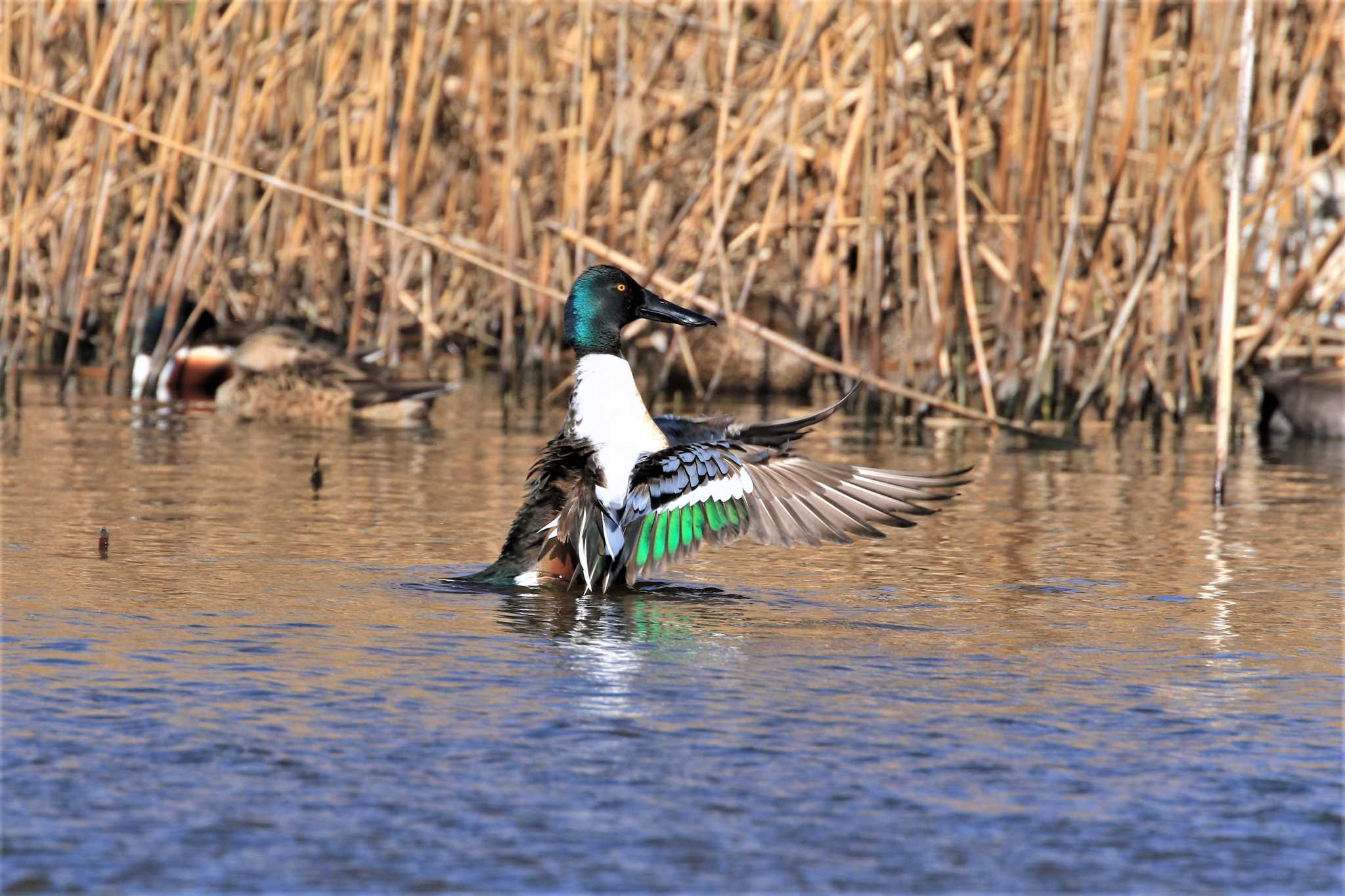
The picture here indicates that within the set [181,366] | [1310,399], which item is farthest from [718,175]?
[181,366]

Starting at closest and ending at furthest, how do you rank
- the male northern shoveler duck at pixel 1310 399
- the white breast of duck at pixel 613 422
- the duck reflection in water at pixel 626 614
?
1. the duck reflection in water at pixel 626 614
2. the white breast of duck at pixel 613 422
3. the male northern shoveler duck at pixel 1310 399

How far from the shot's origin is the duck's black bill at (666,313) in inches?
243

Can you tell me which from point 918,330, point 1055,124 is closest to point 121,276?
point 918,330

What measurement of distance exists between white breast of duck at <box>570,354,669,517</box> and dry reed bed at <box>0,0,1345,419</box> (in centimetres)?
310

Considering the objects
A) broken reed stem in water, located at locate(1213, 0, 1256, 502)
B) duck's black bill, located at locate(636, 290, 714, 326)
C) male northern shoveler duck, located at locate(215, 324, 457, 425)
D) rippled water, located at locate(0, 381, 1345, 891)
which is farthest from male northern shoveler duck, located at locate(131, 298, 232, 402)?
broken reed stem in water, located at locate(1213, 0, 1256, 502)

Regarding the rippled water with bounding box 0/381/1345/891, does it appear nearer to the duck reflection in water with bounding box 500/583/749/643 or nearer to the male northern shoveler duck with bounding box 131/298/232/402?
the duck reflection in water with bounding box 500/583/749/643

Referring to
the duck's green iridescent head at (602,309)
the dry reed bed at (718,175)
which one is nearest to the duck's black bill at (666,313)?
the duck's green iridescent head at (602,309)

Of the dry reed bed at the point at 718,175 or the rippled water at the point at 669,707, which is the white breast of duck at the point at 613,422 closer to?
the rippled water at the point at 669,707

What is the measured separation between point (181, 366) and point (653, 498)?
22.0 ft

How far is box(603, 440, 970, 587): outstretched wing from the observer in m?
5.11

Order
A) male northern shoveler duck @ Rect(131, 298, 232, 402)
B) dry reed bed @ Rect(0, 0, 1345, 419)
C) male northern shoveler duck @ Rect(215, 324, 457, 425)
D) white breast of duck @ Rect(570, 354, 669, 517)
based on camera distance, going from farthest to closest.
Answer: male northern shoveler duck @ Rect(131, 298, 232, 402)
male northern shoveler duck @ Rect(215, 324, 457, 425)
dry reed bed @ Rect(0, 0, 1345, 419)
white breast of duck @ Rect(570, 354, 669, 517)

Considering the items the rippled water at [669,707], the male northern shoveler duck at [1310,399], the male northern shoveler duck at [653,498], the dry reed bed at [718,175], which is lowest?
the rippled water at [669,707]

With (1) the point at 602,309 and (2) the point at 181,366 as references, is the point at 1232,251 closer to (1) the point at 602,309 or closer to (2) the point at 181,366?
(1) the point at 602,309

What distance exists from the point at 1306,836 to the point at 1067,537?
3468mm
